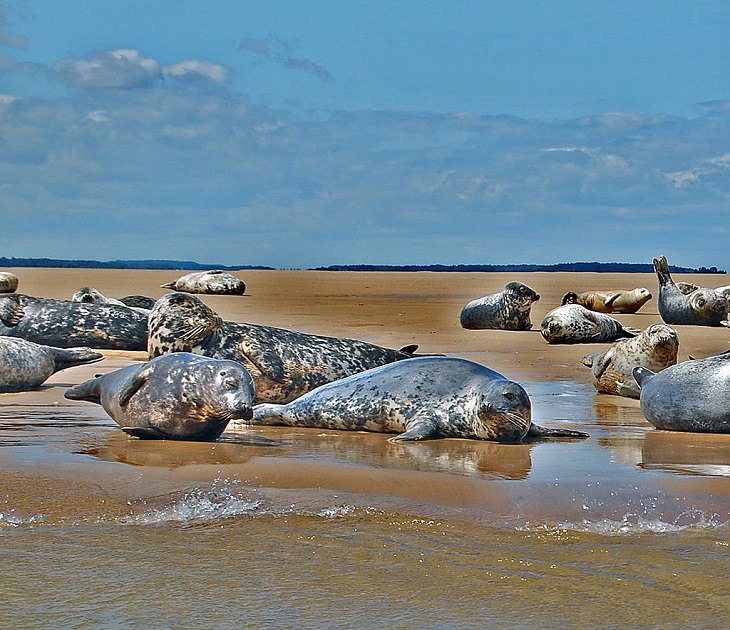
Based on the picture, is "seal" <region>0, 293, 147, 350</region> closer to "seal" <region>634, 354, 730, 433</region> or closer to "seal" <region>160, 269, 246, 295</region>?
"seal" <region>634, 354, 730, 433</region>

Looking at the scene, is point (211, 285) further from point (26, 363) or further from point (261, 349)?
point (261, 349)

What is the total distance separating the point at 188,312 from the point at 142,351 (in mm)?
3150

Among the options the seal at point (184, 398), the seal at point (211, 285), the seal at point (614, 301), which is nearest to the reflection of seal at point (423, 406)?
the seal at point (184, 398)

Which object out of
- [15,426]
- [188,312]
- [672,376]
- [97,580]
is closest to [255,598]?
[97,580]

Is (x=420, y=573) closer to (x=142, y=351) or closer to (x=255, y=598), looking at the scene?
(x=255, y=598)

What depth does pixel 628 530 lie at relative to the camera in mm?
3961

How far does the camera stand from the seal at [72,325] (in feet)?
37.7

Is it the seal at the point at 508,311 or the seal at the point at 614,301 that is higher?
the seal at the point at 614,301

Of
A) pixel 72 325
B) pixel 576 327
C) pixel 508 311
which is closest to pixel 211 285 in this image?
pixel 508 311

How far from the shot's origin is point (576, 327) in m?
12.6

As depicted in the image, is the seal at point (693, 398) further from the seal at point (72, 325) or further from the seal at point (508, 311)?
the seal at point (508, 311)

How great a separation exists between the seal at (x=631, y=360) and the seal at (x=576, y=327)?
12.7 ft

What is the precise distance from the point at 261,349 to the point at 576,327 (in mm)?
5508

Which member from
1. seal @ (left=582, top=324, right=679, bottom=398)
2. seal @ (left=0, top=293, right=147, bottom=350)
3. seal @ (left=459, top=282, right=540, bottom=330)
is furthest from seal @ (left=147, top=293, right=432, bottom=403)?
seal @ (left=459, top=282, right=540, bottom=330)
